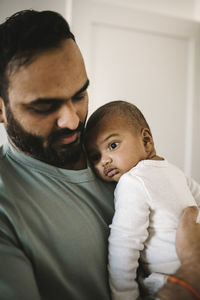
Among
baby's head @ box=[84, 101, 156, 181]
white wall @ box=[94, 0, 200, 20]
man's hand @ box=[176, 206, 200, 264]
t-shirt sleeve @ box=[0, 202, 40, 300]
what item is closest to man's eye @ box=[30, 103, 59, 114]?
baby's head @ box=[84, 101, 156, 181]

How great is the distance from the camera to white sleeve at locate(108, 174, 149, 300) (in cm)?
73

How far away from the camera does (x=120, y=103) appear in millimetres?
1002

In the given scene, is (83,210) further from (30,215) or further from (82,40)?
(82,40)

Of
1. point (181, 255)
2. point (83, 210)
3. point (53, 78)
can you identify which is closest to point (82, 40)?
point (53, 78)

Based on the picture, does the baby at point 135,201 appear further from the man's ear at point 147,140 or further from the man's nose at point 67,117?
the man's nose at point 67,117

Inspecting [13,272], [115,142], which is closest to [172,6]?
[115,142]

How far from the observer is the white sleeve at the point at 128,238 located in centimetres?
73

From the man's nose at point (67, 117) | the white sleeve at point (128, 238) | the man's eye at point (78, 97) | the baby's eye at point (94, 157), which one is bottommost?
the white sleeve at point (128, 238)

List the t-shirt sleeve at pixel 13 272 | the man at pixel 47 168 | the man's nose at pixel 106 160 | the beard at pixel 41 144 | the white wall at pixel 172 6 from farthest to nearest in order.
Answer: the white wall at pixel 172 6 → the man's nose at pixel 106 160 → the beard at pixel 41 144 → the man at pixel 47 168 → the t-shirt sleeve at pixel 13 272

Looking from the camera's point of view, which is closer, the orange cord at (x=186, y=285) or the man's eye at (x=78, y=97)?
the orange cord at (x=186, y=285)

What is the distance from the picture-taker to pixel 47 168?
807 millimetres

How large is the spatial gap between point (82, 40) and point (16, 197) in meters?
1.68

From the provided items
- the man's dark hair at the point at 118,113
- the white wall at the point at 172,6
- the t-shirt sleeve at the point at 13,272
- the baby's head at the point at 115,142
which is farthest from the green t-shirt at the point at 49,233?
the white wall at the point at 172,6

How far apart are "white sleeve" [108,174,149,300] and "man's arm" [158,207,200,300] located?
0.37ft
